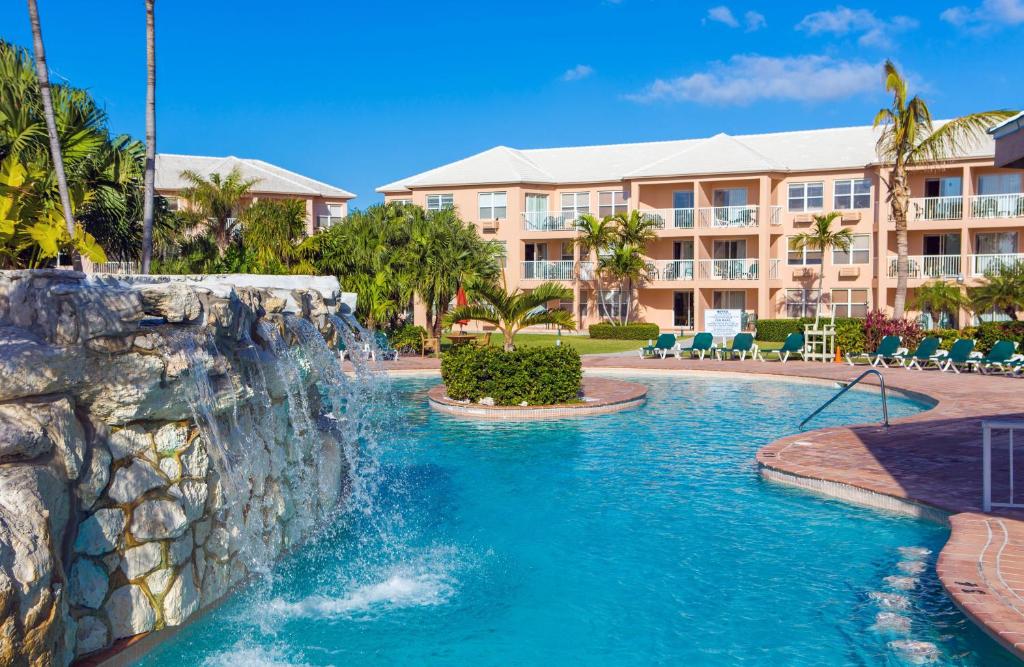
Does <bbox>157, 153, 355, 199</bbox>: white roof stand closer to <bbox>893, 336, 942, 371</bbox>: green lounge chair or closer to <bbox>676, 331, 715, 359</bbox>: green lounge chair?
<bbox>676, 331, 715, 359</bbox>: green lounge chair

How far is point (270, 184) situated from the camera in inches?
1866

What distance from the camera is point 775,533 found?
9.25m

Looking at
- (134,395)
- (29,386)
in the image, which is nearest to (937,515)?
(134,395)

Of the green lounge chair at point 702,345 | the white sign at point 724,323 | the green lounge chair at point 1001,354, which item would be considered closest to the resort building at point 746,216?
the white sign at point 724,323

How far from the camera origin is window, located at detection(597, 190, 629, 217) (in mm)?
44656

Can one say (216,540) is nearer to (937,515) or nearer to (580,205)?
(937,515)

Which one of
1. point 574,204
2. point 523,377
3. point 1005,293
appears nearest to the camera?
point 523,377

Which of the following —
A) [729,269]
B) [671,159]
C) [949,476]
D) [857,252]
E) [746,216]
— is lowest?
[949,476]

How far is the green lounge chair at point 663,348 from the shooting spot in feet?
89.1

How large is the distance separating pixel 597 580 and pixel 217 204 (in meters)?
35.4

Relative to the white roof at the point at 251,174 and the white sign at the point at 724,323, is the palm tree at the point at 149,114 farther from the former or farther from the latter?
the white roof at the point at 251,174

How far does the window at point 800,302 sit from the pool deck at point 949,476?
71.9ft

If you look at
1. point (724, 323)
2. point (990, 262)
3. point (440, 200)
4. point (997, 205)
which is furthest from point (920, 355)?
point (440, 200)

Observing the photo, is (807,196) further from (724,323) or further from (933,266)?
(724,323)
